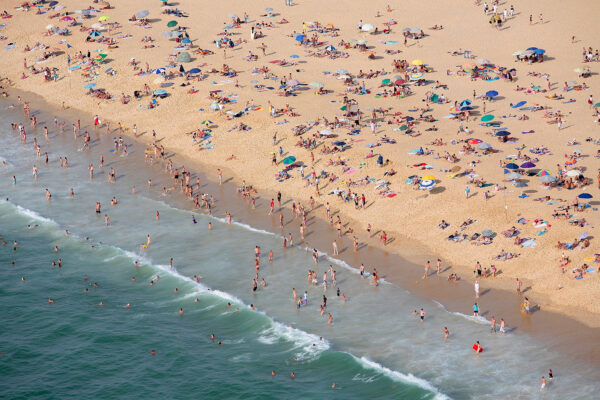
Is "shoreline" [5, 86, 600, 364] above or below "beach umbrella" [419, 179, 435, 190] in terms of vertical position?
below

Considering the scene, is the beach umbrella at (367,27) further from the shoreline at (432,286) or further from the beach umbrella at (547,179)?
the beach umbrella at (547,179)

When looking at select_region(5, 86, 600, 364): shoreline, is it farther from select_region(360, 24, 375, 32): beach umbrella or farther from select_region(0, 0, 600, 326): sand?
select_region(360, 24, 375, 32): beach umbrella

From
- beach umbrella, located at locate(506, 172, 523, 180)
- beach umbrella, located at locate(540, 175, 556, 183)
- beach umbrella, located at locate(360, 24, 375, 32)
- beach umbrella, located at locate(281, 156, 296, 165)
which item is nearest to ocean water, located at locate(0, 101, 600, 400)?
beach umbrella, located at locate(281, 156, 296, 165)

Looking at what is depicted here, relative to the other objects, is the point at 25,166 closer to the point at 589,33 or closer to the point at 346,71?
the point at 346,71

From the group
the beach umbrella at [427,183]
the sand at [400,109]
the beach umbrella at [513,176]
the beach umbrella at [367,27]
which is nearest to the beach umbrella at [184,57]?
the sand at [400,109]

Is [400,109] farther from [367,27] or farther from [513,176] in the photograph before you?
[367,27]

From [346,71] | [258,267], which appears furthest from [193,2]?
[258,267]

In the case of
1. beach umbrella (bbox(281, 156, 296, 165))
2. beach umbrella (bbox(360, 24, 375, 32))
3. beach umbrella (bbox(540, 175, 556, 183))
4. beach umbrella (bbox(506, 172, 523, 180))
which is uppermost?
beach umbrella (bbox(360, 24, 375, 32))
